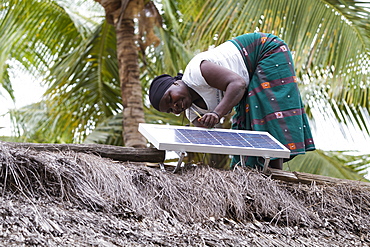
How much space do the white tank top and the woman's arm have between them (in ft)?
0.19

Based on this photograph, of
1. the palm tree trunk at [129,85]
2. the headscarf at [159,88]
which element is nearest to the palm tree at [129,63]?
the palm tree trunk at [129,85]

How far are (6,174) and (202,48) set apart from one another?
4290mm

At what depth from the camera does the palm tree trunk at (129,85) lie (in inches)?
262

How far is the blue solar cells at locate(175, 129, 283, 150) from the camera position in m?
3.04

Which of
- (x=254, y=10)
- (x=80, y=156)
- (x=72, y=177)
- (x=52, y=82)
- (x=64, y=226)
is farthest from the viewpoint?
(x=52, y=82)

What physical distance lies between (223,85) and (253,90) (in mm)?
293

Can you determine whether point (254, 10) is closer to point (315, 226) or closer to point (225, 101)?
point (225, 101)

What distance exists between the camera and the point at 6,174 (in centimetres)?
246

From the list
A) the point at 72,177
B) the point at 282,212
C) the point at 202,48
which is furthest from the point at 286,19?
the point at 72,177

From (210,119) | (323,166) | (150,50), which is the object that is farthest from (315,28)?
(150,50)

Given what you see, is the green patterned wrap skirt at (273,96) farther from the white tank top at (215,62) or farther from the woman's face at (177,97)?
the woman's face at (177,97)

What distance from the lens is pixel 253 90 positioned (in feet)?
11.4

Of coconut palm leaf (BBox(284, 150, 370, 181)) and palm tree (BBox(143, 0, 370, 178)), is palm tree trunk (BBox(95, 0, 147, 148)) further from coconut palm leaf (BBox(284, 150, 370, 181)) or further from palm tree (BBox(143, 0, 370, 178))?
coconut palm leaf (BBox(284, 150, 370, 181))

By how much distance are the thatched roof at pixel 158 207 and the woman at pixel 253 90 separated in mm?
366
